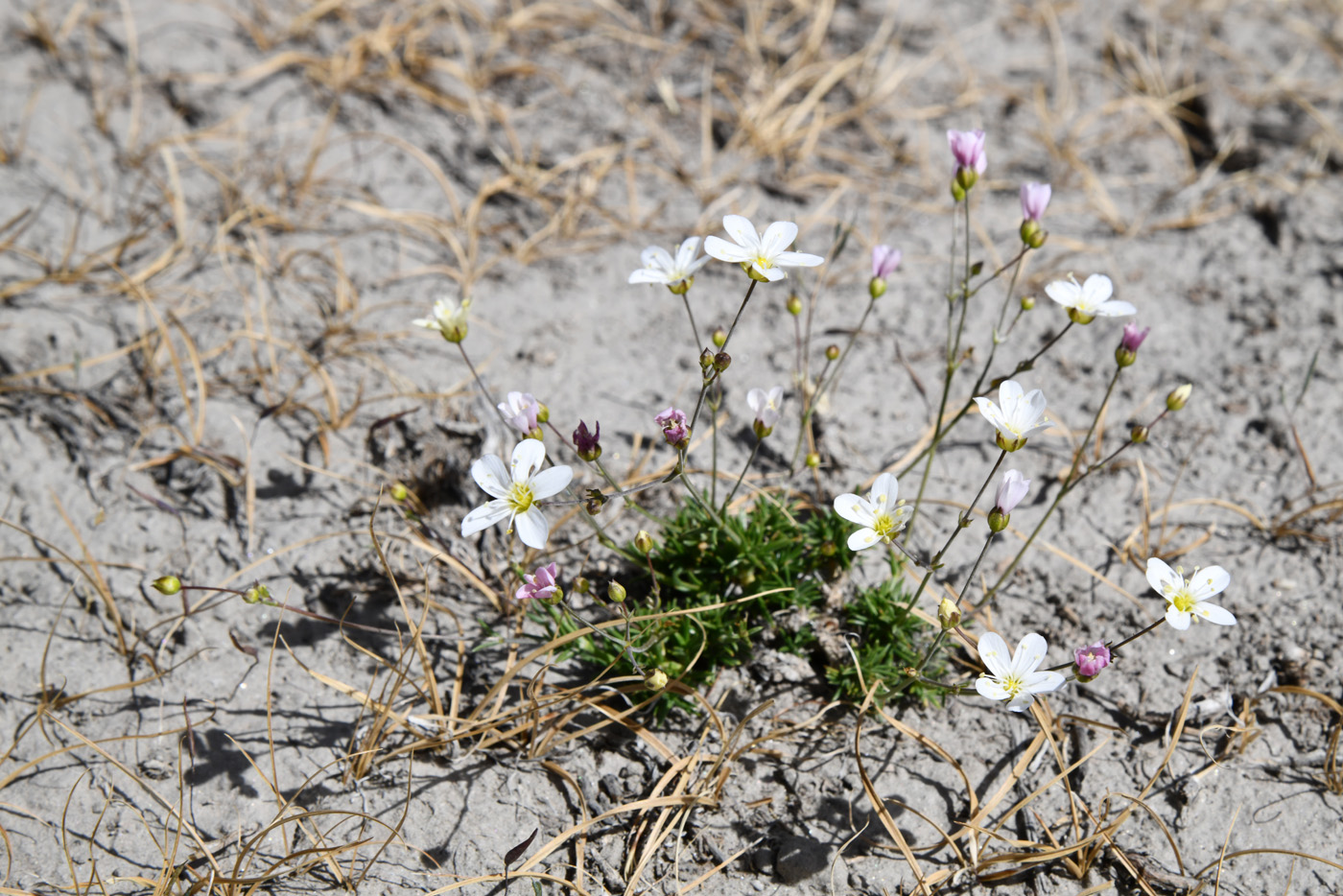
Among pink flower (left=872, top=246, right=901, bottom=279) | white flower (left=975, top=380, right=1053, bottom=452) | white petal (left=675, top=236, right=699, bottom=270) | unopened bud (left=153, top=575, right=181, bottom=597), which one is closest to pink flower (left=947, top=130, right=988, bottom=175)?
pink flower (left=872, top=246, right=901, bottom=279)

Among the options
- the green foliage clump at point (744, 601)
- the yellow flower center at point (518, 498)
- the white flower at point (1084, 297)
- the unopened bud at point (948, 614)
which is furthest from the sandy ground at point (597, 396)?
the white flower at point (1084, 297)

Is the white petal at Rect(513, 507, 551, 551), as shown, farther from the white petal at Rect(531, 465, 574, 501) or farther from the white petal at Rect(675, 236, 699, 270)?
the white petal at Rect(675, 236, 699, 270)

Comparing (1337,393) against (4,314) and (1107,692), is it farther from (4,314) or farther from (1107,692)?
(4,314)

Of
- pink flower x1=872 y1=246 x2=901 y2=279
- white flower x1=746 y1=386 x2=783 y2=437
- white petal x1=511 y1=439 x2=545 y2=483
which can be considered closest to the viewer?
white petal x1=511 y1=439 x2=545 y2=483

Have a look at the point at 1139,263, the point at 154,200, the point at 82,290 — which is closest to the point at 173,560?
the point at 82,290

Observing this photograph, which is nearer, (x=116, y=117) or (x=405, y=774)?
(x=405, y=774)

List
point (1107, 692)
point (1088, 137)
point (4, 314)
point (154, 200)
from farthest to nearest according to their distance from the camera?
point (1088, 137) < point (154, 200) < point (4, 314) < point (1107, 692)
